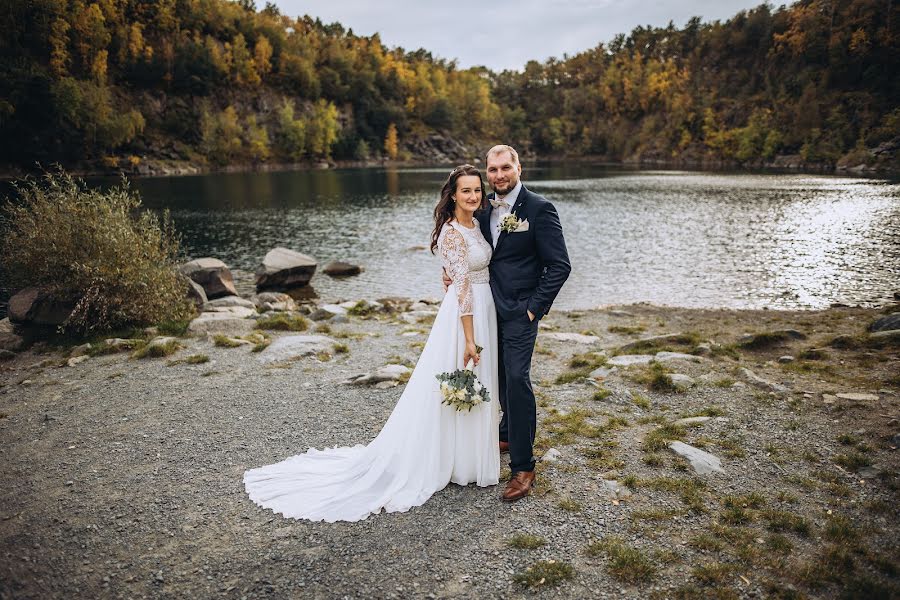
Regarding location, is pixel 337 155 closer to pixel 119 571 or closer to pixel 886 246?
pixel 886 246

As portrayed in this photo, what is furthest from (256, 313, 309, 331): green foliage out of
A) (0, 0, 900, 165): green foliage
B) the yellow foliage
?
the yellow foliage

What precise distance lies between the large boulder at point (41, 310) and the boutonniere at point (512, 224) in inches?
513

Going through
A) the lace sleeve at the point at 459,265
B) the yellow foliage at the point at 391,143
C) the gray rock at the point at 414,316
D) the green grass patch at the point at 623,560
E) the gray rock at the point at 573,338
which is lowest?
the gray rock at the point at 414,316

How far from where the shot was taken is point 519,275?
546 centimetres

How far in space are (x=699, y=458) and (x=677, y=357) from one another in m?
4.62

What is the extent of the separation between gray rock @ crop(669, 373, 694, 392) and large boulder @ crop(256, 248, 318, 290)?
18537mm

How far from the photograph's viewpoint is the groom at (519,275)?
5.35m

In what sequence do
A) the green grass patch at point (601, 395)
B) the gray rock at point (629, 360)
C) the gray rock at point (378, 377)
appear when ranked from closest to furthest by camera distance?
the green grass patch at point (601, 395), the gray rock at point (378, 377), the gray rock at point (629, 360)

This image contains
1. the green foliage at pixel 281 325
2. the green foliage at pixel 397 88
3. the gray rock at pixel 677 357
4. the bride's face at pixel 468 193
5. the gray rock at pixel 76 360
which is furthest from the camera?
the green foliage at pixel 397 88

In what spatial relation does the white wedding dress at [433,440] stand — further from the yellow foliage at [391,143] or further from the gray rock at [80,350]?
the yellow foliage at [391,143]

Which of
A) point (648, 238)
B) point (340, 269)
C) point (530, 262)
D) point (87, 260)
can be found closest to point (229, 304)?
point (87, 260)

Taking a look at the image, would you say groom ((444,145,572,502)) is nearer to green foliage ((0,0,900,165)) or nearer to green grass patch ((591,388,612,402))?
green grass patch ((591,388,612,402))

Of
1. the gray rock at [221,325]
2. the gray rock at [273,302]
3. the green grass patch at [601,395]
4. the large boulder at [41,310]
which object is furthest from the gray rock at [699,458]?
the gray rock at [273,302]

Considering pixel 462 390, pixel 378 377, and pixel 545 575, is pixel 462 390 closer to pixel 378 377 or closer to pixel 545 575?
pixel 545 575
